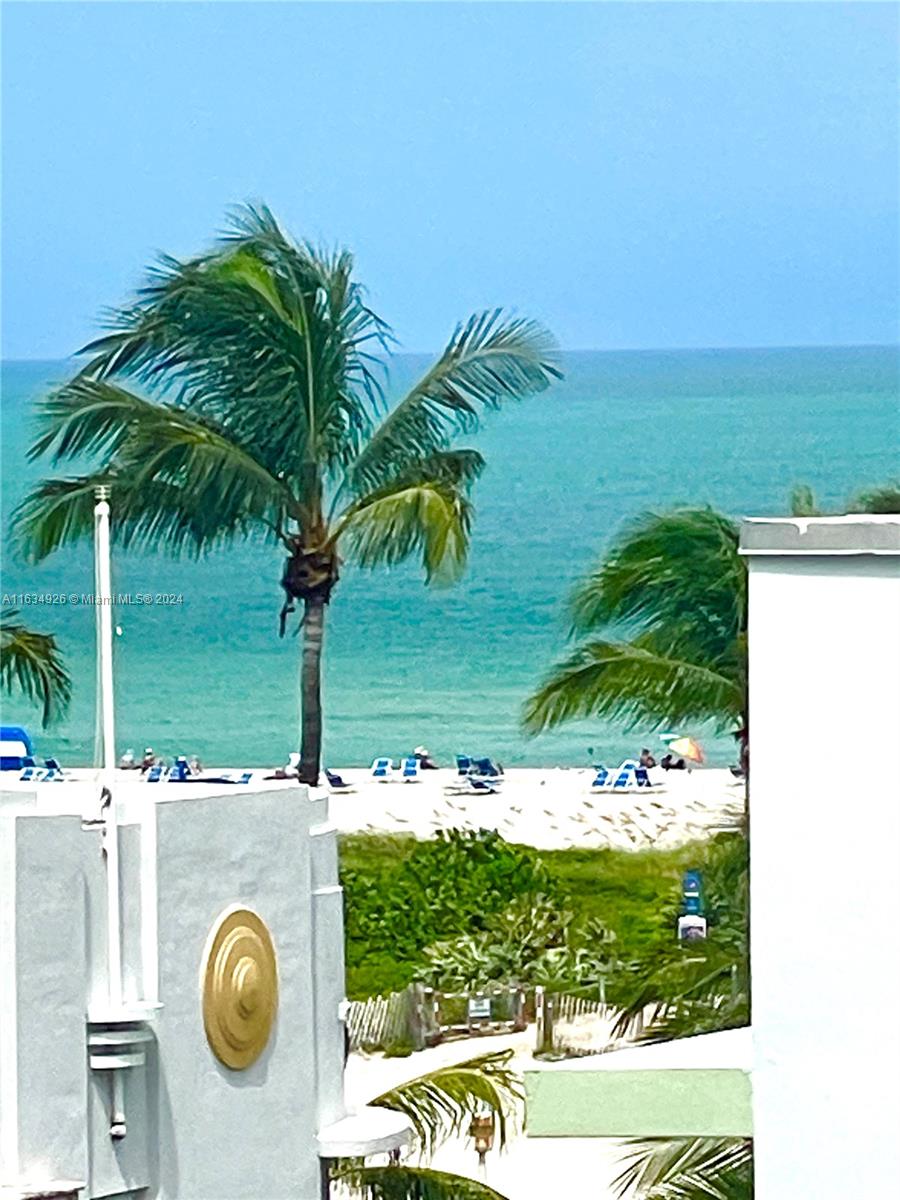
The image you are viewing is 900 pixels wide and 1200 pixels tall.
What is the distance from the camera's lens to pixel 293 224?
98.7 m

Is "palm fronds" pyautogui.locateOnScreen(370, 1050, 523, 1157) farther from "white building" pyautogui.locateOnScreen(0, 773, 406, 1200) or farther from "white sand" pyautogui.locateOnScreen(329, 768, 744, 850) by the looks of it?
"white sand" pyautogui.locateOnScreen(329, 768, 744, 850)

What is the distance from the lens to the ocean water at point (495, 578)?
82.1 m

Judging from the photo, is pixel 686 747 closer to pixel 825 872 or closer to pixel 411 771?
pixel 825 872

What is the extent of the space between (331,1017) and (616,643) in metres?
7.75

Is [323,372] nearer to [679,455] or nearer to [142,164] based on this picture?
[142,164]

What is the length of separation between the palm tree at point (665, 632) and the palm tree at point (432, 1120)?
124 inches

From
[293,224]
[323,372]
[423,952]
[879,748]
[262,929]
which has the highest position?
[293,224]

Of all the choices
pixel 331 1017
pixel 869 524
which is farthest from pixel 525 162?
pixel 869 524

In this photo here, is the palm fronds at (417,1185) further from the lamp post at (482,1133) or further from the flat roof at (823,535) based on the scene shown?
the flat roof at (823,535)

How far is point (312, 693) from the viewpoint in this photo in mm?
29938

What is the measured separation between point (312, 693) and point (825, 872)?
23.3 m

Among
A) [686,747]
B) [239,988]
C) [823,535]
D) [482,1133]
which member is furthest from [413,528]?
[823,535]

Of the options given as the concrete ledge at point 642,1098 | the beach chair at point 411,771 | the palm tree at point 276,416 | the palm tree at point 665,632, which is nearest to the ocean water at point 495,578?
the beach chair at point 411,771

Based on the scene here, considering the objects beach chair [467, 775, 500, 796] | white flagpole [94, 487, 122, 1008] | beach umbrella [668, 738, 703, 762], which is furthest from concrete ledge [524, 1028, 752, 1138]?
beach chair [467, 775, 500, 796]
